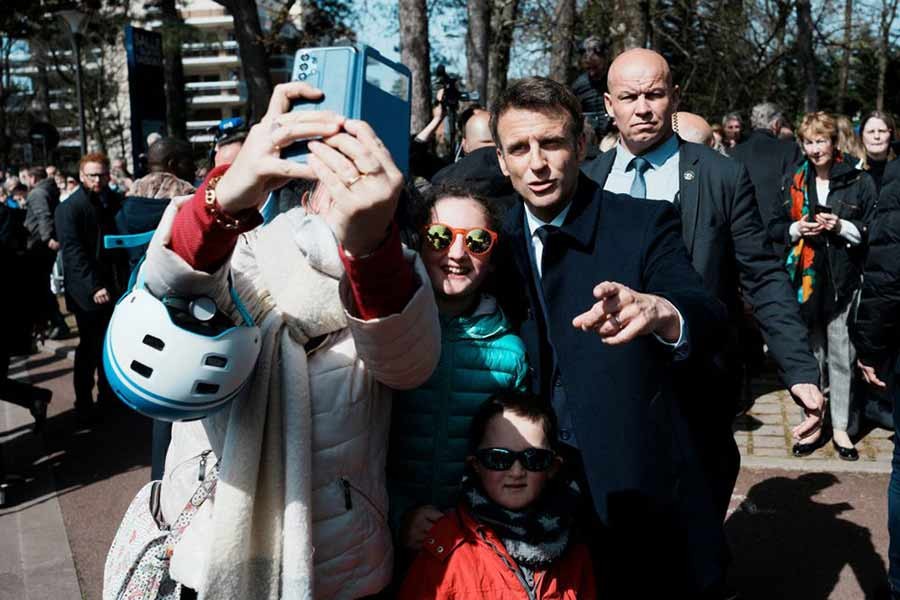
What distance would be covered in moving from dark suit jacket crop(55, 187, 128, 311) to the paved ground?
3.67 feet

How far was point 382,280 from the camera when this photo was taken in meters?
Result: 1.76

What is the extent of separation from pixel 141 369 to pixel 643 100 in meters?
2.78

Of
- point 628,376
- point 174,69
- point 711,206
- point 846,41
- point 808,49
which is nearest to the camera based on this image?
point 628,376

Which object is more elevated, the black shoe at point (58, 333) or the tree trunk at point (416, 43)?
the tree trunk at point (416, 43)

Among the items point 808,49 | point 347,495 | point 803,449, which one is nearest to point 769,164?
point 803,449

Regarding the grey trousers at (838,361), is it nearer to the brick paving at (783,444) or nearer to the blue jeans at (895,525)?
the brick paving at (783,444)

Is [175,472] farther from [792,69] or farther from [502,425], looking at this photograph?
[792,69]

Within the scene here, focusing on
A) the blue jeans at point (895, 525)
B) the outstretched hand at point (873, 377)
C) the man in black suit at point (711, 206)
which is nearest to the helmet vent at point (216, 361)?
the man in black suit at point (711, 206)

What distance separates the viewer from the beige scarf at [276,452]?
1.98 metres

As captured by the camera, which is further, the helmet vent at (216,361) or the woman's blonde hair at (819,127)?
the woman's blonde hair at (819,127)

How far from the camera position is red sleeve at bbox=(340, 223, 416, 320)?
1712mm

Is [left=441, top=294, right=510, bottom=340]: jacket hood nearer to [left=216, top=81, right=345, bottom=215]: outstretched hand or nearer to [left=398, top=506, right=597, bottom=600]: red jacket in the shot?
[left=398, top=506, right=597, bottom=600]: red jacket

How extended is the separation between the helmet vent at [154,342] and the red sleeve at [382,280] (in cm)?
37

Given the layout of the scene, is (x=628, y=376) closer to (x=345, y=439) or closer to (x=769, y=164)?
(x=345, y=439)
